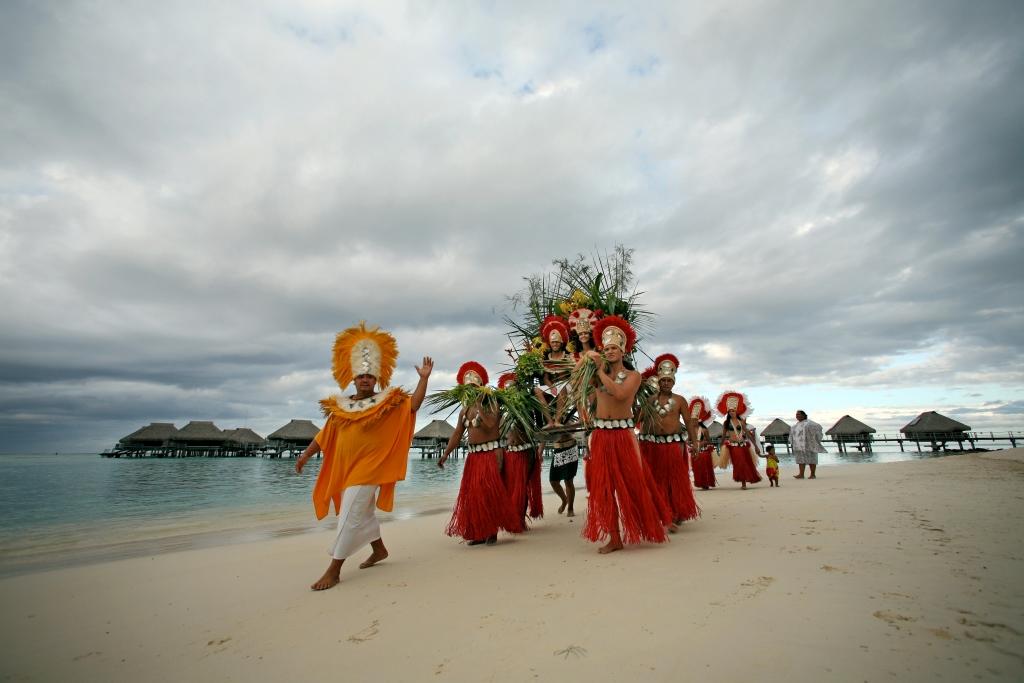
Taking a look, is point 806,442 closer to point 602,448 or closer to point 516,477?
point 516,477

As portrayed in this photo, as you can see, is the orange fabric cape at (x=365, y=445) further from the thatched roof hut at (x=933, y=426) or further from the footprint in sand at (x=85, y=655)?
the thatched roof hut at (x=933, y=426)

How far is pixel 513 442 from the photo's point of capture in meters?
5.54

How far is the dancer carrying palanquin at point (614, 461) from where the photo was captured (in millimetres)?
4004

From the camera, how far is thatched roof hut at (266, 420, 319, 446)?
46656 mm

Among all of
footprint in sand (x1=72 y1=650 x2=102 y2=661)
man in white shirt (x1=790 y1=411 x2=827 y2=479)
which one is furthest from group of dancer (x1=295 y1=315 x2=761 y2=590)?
man in white shirt (x1=790 y1=411 x2=827 y2=479)

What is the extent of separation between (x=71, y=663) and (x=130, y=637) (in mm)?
336

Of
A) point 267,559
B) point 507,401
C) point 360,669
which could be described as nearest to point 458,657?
point 360,669

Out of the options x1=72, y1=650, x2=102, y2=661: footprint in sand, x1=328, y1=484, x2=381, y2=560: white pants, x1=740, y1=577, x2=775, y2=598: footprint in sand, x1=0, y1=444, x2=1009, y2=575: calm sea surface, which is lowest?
x1=0, y1=444, x2=1009, y2=575: calm sea surface

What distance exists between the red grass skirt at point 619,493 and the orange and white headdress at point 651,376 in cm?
135

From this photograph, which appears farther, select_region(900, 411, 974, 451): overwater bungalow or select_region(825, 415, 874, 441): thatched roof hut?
select_region(825, 415, 874, 441): thatched roof hut

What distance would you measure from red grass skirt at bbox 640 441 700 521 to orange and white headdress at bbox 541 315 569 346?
5.23ft

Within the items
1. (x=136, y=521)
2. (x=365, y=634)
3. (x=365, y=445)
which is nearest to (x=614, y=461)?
(x=365, y=445)

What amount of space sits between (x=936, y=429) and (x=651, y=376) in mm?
37029

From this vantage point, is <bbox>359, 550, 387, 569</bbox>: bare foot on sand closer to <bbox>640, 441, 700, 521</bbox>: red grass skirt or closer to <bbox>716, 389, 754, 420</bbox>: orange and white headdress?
<bbox>640, 441, 700, 521</bbox>: red grass skirt
